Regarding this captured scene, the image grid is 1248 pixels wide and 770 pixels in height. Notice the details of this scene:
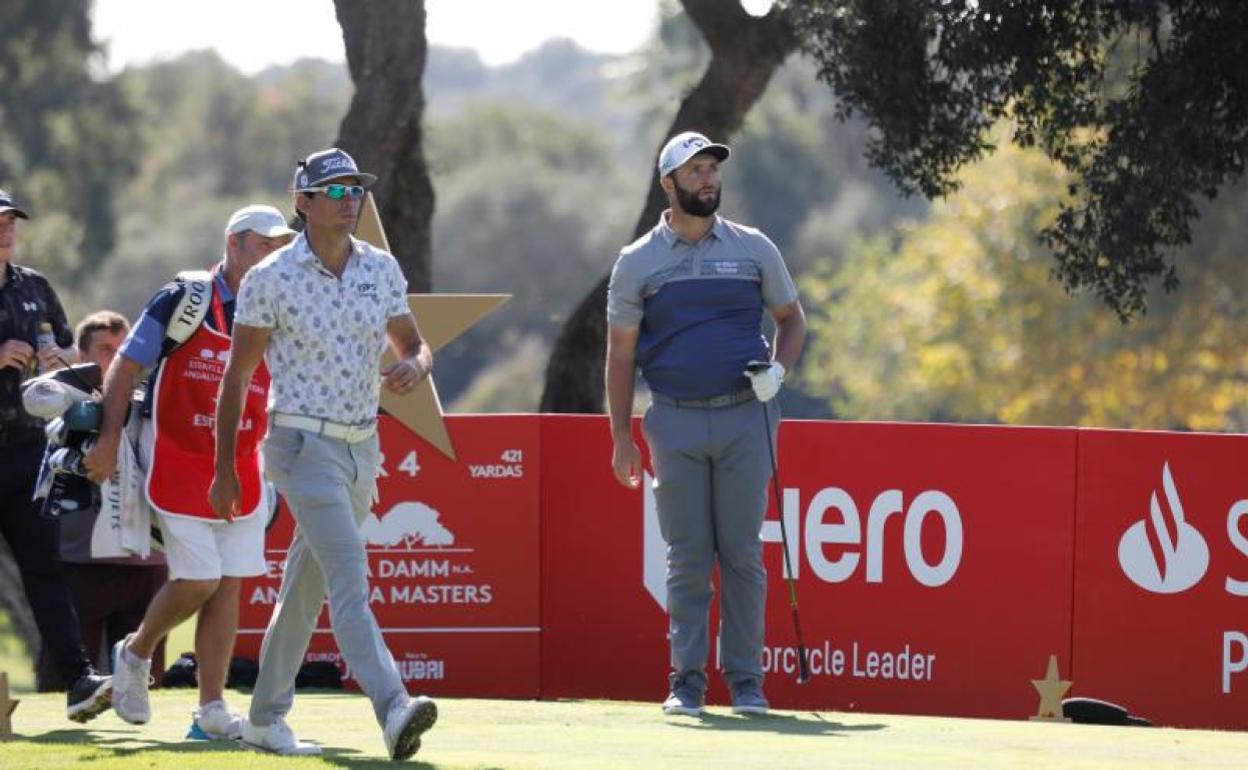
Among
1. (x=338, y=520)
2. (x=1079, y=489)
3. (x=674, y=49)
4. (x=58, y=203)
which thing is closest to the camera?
(x=338, y=520)

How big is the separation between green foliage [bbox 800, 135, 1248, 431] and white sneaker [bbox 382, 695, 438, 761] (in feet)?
114

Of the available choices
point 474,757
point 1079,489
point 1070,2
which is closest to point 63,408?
point 474,757

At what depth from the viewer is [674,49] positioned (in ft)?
290

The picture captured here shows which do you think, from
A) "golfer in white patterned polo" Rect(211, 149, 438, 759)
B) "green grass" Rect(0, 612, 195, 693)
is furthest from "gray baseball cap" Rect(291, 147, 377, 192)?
"green grass" Rect(0, 612, 195, 693)

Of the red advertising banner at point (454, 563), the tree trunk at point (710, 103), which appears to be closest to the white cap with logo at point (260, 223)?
the red advertising banner at point (454, 563)

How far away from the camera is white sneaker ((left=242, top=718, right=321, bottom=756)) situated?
8500mm

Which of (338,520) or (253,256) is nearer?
(338,520)

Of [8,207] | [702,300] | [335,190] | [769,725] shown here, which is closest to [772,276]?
[702,300]

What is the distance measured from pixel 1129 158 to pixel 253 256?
6.66 metres

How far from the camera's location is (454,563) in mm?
12992

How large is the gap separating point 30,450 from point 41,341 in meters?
0.46

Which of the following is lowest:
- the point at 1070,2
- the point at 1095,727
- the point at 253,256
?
the point at 1095,727

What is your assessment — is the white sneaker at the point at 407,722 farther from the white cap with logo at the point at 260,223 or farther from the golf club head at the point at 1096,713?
the golf club head at the point at 1096,713

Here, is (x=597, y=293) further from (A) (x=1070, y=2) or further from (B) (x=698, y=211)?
(B) (x=698, y=211)
